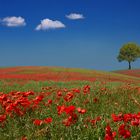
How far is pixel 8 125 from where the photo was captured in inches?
369

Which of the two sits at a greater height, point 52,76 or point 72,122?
point 72,122

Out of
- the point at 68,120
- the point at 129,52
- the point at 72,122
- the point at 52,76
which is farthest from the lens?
the point at 129,52

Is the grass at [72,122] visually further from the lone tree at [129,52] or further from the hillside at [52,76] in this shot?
the lone tree at [129,52]

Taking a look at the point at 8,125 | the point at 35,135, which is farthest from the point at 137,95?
the point at 35,135

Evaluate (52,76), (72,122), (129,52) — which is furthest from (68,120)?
(129,52)

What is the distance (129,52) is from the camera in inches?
4520

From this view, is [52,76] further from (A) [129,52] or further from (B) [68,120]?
(A) [129,52]

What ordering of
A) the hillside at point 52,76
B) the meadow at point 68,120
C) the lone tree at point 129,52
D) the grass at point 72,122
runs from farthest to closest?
the lone tree at point 129,52, the hillside at point 52,76, the grass at point 72,122, the meadow at point 68,120

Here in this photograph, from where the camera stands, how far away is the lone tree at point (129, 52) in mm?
114812

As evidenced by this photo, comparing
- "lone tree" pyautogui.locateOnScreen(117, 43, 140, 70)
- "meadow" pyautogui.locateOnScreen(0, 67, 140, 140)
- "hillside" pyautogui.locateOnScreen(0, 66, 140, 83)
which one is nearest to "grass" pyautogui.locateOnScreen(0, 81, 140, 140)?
"meadow" pyautogui.locateOnScreen(0, 67, 140, 140)

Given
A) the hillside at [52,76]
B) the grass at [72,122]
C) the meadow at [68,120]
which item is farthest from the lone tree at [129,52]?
the meadow at [68,120]

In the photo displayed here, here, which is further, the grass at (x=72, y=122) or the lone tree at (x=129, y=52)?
the lone tree at (x=129, y=52)

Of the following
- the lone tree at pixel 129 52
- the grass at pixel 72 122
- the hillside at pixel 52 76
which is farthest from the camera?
the lone tree at pixel 129 52

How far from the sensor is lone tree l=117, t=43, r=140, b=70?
115m
